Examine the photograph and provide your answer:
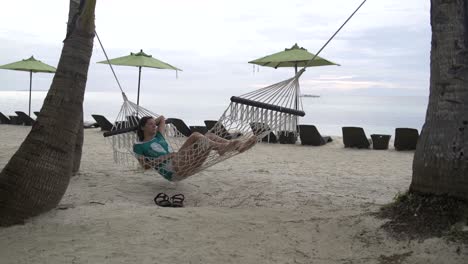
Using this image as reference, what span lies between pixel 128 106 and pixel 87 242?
213cm

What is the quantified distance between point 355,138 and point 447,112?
5.35 meters

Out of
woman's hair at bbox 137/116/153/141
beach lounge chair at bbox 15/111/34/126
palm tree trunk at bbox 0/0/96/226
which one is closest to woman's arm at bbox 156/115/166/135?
woman's hair at bbox 137/116/153/141

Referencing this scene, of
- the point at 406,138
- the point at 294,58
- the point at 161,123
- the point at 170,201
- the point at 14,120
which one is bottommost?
the point at 170,201

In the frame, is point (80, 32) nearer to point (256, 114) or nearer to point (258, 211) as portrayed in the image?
point (256, 114)

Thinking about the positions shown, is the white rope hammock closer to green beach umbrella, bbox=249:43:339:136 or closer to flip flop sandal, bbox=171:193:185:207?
flip flop sandal, bbox=171:193:185:207

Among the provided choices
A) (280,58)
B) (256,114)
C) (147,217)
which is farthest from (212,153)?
(280,58)

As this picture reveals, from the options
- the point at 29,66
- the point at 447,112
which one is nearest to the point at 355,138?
the point at 447,112

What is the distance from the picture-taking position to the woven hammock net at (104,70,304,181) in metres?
3.20

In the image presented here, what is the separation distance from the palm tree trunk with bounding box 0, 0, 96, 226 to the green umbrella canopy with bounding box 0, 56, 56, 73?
8080 millimetres

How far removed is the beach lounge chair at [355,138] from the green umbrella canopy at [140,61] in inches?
134

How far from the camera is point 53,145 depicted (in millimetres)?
2678

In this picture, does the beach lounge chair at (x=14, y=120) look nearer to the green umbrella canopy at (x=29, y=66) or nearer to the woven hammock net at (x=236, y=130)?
the green umbrella canopy at (x=29, y=66)

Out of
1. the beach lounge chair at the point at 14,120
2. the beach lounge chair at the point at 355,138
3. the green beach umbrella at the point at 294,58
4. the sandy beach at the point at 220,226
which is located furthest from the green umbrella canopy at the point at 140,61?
the sandy beach at the point at 220,226

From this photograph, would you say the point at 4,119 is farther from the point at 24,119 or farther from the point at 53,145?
the point at 53,145
